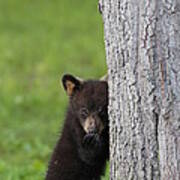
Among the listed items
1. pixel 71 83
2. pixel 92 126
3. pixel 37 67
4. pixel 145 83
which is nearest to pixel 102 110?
pixel 92 126

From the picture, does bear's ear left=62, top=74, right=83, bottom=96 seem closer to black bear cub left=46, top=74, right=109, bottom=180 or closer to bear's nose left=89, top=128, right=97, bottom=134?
black bear cub left=46, top=74, right=109, bottom=180

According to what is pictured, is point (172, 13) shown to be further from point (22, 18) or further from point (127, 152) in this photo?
point (22, 18)

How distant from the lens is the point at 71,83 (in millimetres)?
6844

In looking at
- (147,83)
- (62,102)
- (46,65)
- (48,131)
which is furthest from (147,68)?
(46,65)

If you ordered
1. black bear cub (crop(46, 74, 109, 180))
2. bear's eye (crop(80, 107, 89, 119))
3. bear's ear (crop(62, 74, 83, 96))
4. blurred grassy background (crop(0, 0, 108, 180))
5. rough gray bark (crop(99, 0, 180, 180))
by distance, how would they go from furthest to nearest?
blurred grassy background (crop(0, 0, 108, 180)), bear's ear (crop(62, 74, 83, 96)), bear's eye (crop(80, 107, 89, 119)), black bear cub (crop(46, 74, 109, 180)), rough gray bark (crop(99, 0, 180, 180))

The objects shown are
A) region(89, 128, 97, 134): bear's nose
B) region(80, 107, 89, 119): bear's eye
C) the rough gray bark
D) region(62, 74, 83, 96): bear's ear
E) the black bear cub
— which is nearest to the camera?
the rough gray bark

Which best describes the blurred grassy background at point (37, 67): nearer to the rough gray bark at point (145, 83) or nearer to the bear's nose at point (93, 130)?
the bear's nose at point (93, 130)

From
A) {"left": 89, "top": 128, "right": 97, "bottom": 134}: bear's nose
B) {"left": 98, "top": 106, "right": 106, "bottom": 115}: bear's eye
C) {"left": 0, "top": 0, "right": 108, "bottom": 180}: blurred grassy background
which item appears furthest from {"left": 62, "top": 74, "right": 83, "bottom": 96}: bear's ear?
{"left": 0, "top": 0, "right": 108, "bottom": 180}: blurred grassy background

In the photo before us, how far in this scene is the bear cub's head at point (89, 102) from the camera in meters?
6.34

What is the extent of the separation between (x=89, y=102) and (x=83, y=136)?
30 centimetres

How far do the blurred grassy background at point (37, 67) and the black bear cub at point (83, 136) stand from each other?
96 cm

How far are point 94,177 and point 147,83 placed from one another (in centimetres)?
184

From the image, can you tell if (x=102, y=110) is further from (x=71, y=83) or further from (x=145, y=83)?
(x=145, y=83)

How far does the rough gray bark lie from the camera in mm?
4980
